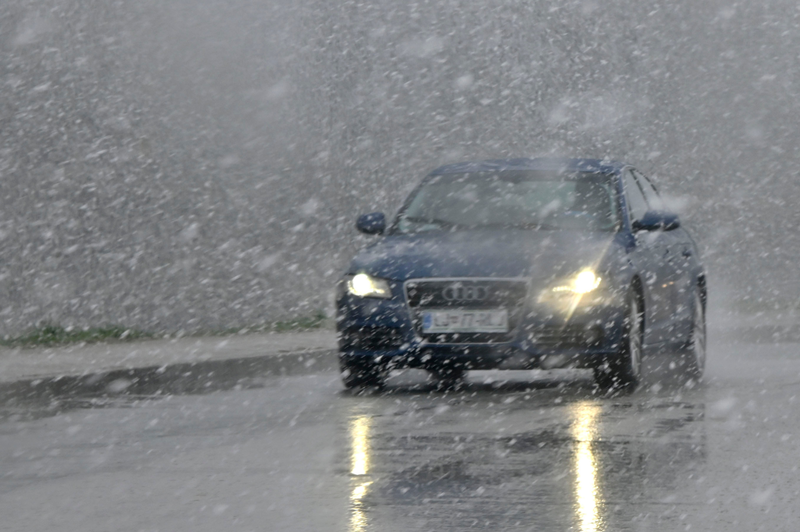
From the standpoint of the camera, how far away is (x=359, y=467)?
7.26 meters

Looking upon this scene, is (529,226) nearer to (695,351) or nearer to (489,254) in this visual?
(489,254)

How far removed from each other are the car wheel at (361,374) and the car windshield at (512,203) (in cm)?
116

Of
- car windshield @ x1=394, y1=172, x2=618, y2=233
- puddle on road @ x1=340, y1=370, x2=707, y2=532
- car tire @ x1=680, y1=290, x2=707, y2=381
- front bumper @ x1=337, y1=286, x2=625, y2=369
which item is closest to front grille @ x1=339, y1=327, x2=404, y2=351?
front bumper @ x1=337, y1=286, x2=625, y2=369

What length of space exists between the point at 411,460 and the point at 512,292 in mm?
3041

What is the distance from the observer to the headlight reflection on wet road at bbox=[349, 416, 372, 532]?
5918 millimetres

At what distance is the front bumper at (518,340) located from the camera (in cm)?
1035

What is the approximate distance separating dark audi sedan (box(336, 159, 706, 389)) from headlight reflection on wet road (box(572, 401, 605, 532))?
0.60 meters

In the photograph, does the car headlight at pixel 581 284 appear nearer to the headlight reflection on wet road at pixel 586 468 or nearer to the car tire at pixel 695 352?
the headlight reflection on wet road at pixel 586 468

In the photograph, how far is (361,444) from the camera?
8.08m

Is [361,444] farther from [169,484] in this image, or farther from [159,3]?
[159,3]

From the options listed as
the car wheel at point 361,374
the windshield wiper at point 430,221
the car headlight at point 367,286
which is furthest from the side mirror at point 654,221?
the car wheel at point 361,374

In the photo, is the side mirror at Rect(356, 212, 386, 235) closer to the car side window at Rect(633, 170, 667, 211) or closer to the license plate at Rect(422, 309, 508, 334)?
the license plate at Rect(422, 309, 508, 334)

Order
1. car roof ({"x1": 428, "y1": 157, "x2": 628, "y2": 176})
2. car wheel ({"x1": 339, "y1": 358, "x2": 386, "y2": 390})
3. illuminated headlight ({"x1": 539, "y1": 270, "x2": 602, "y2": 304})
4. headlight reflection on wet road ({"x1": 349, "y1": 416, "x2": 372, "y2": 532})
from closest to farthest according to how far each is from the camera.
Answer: headlight reflection on wet road ({"x1": 349, "y1": 416, "x2": 372, "y2": 532}) → illuminated headlight ({"x1": 539, "y1": 270, "x2": 602, "y2": 304}) → car wheel ({"x1": 339, "y1": 358, "x2": 386, "y2": 390}) → car roof ({"x1": 428, "y1": 157, "x2": 628, "y2": 176})

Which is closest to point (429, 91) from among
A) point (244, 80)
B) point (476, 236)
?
point (244, 80)
